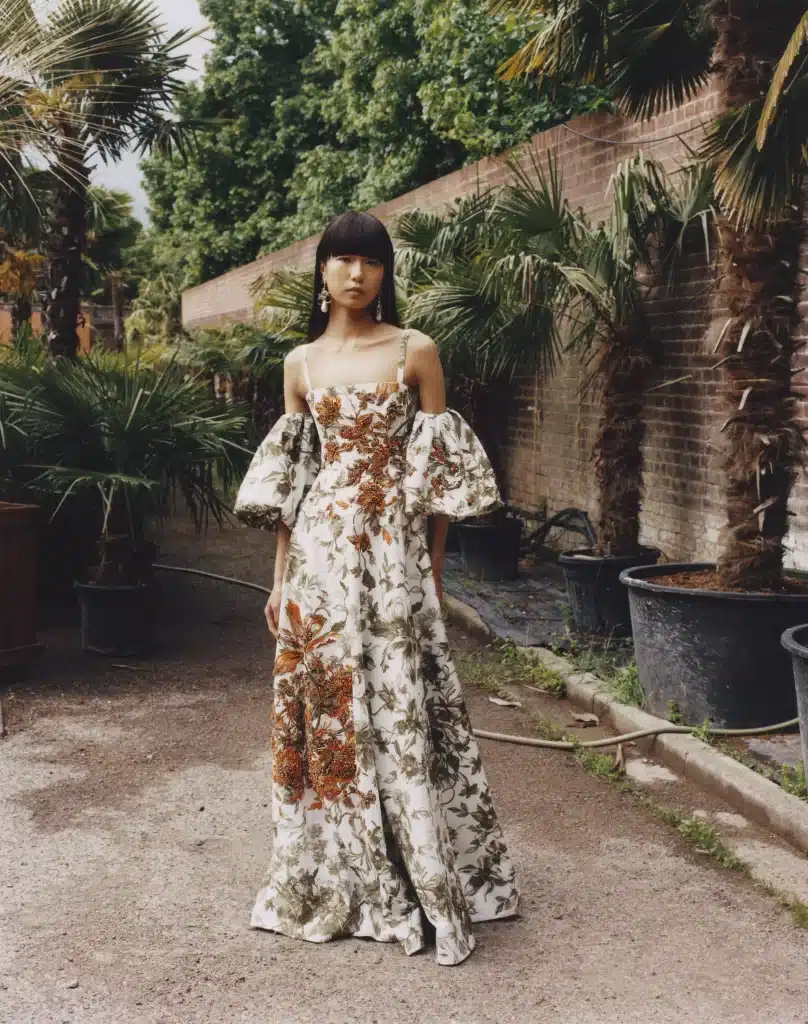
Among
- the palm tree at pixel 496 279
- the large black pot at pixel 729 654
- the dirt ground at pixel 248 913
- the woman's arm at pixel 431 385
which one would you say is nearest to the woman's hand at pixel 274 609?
the woman's arm at pixel 431 385

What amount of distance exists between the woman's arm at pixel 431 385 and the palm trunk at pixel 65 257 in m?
7.72

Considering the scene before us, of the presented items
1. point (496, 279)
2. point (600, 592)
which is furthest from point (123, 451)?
point (600, 592)

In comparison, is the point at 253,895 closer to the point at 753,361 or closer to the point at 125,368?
the point at 753,361

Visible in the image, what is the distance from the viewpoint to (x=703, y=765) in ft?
15.9

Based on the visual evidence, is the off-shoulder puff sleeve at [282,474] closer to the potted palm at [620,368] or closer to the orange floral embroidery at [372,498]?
the orange floral embroidery at [372,498]

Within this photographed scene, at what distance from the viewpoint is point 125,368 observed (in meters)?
7.32

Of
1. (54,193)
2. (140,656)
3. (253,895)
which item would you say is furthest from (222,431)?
(54,193)

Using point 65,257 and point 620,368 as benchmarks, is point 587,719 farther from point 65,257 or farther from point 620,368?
point 65,257

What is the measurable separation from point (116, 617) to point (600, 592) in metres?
2.79

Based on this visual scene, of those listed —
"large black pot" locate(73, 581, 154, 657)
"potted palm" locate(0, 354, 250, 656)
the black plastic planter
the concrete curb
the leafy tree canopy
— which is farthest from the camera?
the leafy tree canopy

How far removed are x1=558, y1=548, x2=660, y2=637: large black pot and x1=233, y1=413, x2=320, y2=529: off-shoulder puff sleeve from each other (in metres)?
3.64

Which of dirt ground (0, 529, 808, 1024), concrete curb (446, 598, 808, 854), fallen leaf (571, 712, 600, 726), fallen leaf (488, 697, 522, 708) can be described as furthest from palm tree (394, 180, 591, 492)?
dirt ground (0, 529, 808, 1024)

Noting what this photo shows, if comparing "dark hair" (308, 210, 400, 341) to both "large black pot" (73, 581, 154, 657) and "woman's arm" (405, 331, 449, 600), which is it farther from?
"large black pot" (73, 581, 154, 657)

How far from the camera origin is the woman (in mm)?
3379
